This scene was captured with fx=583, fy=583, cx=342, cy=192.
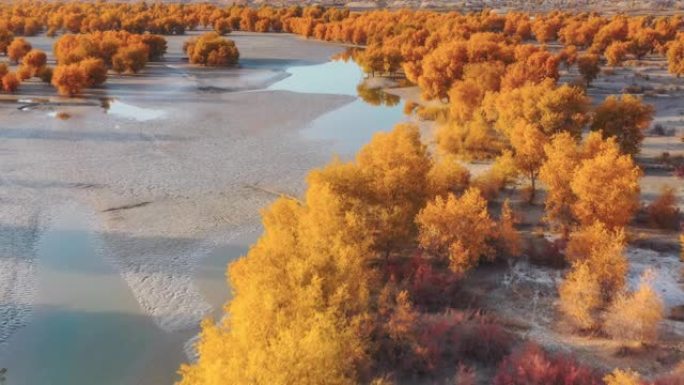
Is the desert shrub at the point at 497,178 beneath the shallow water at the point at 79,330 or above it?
above

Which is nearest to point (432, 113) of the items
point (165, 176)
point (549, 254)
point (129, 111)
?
point (165, 176)

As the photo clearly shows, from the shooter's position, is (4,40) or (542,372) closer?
(542,372)

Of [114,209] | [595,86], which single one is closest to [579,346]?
[114,209]

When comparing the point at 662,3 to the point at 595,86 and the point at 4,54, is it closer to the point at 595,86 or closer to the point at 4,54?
the point at 595,86

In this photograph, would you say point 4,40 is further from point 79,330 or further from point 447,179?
point 447,179

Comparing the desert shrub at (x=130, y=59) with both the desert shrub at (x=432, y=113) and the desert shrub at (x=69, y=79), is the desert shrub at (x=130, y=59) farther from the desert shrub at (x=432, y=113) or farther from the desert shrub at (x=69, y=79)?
the desert shrub at (x=432, y=113)

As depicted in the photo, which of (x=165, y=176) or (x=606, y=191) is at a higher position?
(x=606, y=191)

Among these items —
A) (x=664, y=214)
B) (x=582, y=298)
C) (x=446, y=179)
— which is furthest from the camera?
(x=446, y=179)

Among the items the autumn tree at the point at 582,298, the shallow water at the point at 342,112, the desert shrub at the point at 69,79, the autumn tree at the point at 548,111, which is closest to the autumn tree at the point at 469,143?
the autumn tree at the point at 548,111
